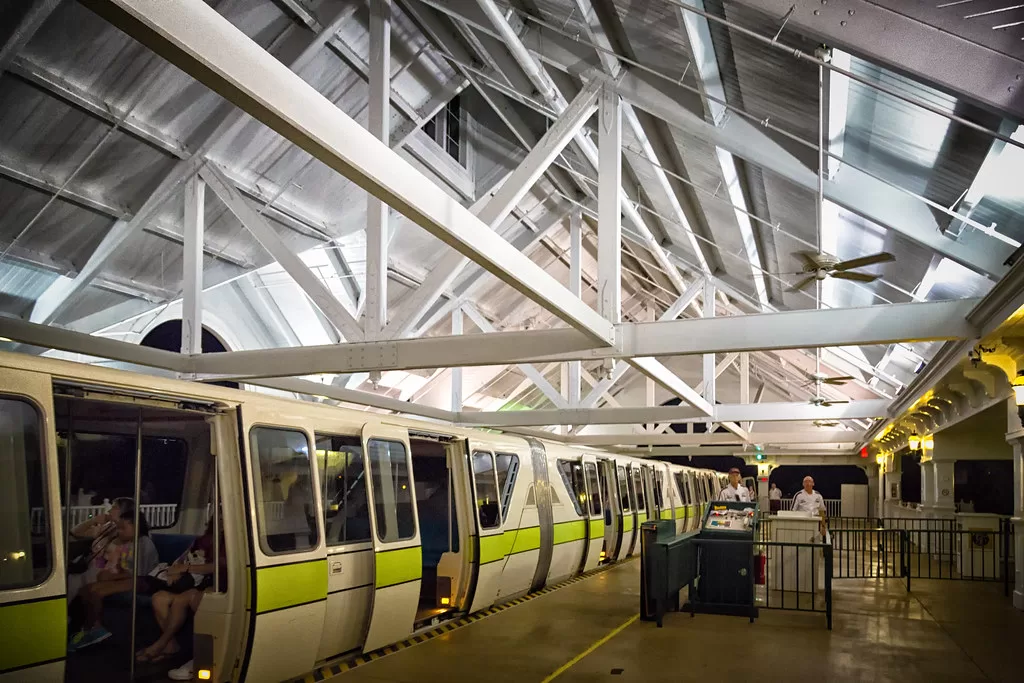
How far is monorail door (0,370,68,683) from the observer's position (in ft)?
16.0

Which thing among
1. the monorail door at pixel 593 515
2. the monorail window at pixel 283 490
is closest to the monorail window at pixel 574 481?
the monorail door at pixel 593 515

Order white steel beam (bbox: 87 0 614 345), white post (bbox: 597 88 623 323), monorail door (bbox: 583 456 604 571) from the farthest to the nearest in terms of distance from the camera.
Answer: monorail door (bbox: 583 456 604 571) → white post (bbox: 597 88 623 323) → white steel beam (bbox: 87 0 614 345)

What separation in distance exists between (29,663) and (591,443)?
27.9 meters

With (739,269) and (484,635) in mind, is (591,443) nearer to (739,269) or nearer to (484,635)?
(739,269)

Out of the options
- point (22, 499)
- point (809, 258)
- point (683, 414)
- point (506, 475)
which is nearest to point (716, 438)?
point (683, 414)

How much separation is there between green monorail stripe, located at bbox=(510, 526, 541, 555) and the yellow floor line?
1.75m

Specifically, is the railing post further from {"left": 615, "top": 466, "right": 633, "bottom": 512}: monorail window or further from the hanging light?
{"left": 615, "top": 466, "right": 633, "bottom": 512}: monorail window

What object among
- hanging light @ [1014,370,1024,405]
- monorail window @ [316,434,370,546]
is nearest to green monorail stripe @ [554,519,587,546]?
monorail window @ [316,434,370,546]

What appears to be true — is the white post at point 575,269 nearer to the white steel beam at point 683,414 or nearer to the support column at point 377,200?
the white steel beam at point 683,414

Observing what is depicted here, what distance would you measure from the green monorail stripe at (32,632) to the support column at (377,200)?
5576 millimetres

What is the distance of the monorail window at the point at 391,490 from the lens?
8555 mm

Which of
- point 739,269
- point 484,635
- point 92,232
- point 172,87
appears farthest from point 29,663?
point 739,269

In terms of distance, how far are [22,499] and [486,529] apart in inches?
253

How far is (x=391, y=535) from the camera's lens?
8.59 m
